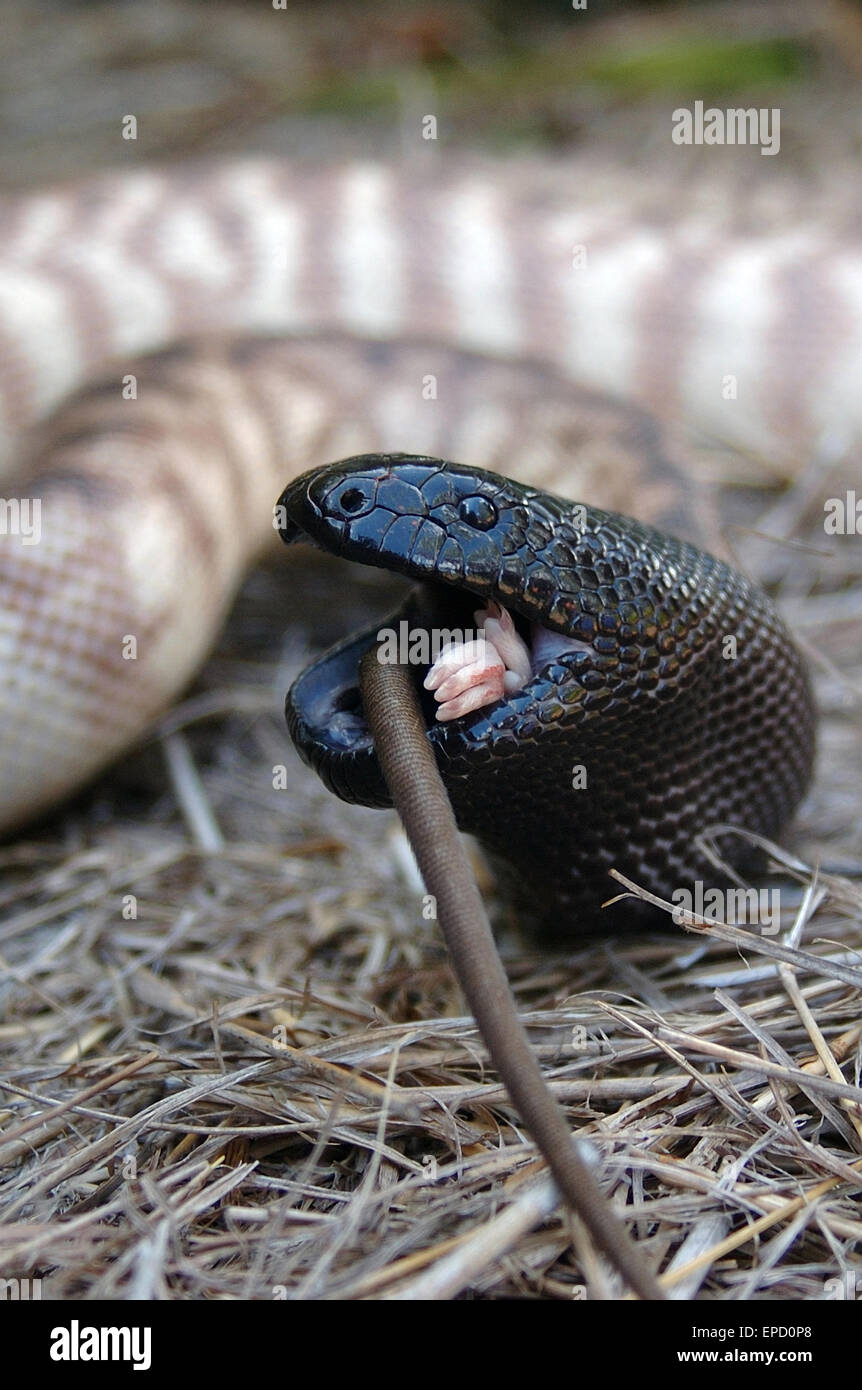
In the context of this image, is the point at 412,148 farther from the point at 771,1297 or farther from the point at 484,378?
the point at 771,1297

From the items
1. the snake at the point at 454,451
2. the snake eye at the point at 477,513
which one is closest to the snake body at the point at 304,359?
the snake at the point at 454,451

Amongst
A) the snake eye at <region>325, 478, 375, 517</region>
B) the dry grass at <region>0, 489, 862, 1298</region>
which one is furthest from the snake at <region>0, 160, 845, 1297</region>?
the dry grass at <region>0, 489, 862, 1298</region>

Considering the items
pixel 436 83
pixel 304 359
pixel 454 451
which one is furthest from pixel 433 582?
→ pixel 436 83

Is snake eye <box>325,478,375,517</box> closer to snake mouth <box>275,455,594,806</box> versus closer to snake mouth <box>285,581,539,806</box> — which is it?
snake mouth <box>275,455,594,806</box>
